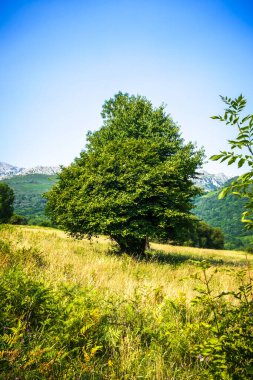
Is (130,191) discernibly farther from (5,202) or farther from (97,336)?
(5,202)

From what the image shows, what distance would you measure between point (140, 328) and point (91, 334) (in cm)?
92

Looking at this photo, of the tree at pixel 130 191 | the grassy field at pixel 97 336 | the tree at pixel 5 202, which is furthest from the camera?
the tree at pixel 5 202

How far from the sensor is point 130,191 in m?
13.8

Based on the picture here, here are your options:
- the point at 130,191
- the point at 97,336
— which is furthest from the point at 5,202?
the point at 97,336

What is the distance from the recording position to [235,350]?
2.59 meters

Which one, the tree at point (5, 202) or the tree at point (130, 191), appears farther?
the tree at point (5, 202)

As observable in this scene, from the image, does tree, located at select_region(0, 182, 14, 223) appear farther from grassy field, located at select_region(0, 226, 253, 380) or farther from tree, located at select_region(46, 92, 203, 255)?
grassy field, located at select_region(0, 226, 253, 380)

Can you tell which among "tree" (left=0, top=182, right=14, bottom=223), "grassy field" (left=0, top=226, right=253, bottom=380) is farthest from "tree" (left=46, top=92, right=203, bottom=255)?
"tree" (left=0, top=182, right=14, bottom=223)

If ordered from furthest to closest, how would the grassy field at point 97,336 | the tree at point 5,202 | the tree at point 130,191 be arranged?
the tree at point 5,202, the tree at point 130,191, the grassy field at point 97,336

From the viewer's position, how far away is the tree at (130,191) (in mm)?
13531

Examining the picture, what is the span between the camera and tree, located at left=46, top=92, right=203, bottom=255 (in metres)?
13.5

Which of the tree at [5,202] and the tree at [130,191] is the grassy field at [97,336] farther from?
the tree at [5,202]

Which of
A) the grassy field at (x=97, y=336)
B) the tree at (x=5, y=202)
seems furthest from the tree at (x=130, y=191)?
the tree at (x=5, y=202)

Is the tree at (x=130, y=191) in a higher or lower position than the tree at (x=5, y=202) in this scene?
higher
